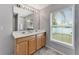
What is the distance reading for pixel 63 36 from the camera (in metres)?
2.06

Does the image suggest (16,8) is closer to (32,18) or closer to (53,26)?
(32,18)

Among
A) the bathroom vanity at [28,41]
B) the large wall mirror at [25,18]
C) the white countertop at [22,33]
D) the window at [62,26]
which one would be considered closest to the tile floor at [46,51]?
the bathroom vanity at [28,41]

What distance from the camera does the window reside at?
1988 millimetres

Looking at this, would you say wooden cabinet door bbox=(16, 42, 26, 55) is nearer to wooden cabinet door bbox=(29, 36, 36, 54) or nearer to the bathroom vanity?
the bathroom vanity

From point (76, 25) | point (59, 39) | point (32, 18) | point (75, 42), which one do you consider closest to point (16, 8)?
point (32, 18)

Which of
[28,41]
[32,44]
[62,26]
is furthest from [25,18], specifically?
[62,26]

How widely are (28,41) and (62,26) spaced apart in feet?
2.86

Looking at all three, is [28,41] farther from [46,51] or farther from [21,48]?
[46,51]

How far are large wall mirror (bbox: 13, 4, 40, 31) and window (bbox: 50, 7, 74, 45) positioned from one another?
0.39 m

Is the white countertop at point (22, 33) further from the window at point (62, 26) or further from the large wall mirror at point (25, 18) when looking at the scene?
the window at point (62, 26)

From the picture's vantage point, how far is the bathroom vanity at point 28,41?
72.6 inches

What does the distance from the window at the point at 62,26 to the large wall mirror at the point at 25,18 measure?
39cm
